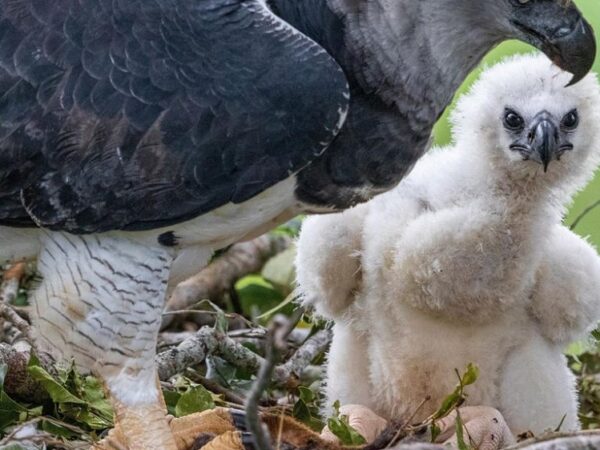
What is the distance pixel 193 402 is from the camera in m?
4.47

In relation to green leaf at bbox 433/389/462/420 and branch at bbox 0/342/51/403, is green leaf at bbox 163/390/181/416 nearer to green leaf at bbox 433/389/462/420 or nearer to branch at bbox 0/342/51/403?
branch at bbox 0/342/51/403

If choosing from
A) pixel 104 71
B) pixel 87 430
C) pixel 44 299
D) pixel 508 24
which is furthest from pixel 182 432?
pixel 508 24

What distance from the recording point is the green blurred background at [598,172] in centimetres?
516

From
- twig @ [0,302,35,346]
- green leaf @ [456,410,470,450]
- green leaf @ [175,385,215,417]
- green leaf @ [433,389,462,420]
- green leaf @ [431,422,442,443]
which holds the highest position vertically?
green leaf @ [456,410,470,450]

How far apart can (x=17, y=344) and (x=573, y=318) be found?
199 centimetres

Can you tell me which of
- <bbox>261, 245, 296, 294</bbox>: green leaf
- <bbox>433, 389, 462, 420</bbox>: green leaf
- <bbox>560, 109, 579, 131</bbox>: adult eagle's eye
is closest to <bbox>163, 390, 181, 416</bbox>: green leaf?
<bbox>433, 389, 462, 420</bbox>: green leaf

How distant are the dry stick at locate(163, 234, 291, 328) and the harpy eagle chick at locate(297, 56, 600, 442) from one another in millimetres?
1222

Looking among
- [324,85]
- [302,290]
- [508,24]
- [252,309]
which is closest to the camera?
[324,85]

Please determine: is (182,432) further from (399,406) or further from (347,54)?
(347,54)

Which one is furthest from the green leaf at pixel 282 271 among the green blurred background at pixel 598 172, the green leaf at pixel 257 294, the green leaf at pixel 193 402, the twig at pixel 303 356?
the green leaf at pixel 193 402

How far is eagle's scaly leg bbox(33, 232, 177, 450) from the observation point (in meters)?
3.86

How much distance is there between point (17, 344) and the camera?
16.0 feet

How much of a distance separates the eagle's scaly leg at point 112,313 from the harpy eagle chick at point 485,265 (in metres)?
0.72

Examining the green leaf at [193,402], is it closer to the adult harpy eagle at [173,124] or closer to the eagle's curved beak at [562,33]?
the adult harpy eagle at [173,124]
